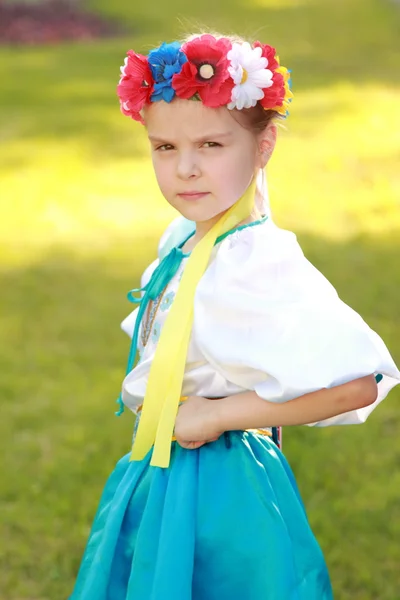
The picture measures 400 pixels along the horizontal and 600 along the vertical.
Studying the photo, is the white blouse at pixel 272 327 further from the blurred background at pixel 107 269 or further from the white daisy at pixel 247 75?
the blurred background at pixel 107 269

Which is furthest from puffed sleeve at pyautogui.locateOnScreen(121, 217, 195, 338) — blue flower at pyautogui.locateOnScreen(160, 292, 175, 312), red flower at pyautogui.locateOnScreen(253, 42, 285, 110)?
red flower at pyautogui.locateOnScreen(253, 42, 285, 110)

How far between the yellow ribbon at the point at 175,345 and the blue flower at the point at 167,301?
0.10m

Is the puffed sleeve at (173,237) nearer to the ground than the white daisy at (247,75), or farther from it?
nearer to the ground

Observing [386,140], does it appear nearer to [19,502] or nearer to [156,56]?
[19,502]

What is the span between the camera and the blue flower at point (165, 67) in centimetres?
188

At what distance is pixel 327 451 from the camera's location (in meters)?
3.55

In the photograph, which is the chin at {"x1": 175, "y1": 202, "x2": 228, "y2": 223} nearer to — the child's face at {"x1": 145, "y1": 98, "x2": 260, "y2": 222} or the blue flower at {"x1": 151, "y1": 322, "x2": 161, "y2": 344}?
the child's face at {"x1": 145, "y1": 98, "x2": 260, "y2": 222}

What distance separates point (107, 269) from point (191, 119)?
146 inches

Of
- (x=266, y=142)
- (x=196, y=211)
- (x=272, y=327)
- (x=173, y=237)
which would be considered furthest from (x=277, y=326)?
(x=173, y=237)

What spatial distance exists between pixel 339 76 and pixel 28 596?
9.74 metres

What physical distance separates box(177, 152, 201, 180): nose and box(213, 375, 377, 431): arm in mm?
412

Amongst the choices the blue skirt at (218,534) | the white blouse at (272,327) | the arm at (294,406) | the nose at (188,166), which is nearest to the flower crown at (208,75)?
the nose at (188,166)

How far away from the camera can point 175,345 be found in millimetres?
1942

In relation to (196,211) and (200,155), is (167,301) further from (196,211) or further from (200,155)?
(200,155)
